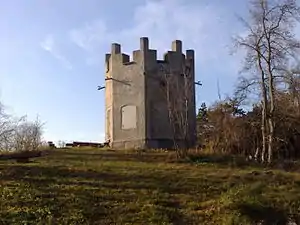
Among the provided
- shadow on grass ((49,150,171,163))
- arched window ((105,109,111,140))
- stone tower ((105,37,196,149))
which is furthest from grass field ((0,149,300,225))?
arched window ((105,109,111,140))

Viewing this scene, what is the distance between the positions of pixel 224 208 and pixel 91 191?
17.4 feet

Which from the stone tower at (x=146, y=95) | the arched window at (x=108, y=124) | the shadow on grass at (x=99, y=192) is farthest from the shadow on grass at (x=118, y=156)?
the arched window at (x=108, y=124)

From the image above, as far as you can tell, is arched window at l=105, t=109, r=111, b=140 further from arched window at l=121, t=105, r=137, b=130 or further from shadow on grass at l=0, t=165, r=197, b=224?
shadow on grass at l=0, t=165, r=197, b=224

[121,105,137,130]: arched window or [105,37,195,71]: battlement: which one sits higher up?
[105,37,195,71]: battlement

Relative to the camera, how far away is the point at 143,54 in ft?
142

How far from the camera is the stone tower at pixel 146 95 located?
4228cm

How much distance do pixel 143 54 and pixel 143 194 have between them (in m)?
22.1

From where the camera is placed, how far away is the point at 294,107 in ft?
126

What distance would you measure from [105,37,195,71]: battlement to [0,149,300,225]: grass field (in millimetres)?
15380

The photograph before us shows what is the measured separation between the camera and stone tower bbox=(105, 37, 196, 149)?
42281mm

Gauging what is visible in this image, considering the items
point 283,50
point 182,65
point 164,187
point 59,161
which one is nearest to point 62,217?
point 164,187

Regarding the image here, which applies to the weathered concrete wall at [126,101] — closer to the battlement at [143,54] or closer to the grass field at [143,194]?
the battlement at [143,54]

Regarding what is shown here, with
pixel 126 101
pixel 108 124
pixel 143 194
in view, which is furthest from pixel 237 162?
pixel 108 124

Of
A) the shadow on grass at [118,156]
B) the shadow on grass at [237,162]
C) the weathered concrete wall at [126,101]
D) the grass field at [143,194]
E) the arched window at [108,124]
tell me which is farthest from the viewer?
the arched window at [108,124]
